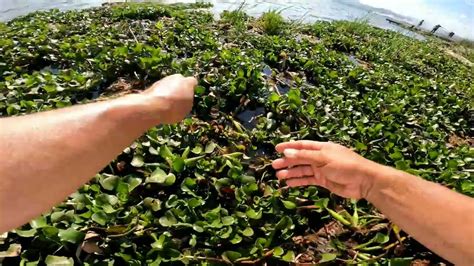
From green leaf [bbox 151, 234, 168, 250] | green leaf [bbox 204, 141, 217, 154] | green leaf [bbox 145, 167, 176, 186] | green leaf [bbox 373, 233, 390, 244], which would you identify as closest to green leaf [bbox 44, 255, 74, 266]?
green leaf [bbox 151, 234, 168, 250]

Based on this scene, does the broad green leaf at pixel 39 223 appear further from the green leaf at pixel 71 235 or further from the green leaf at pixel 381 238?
the green leaf at pixel 381 238

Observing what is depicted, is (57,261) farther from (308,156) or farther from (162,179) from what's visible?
(308,156)

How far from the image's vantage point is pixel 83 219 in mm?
1780

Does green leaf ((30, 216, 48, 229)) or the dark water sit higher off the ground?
green leaf ((30, 216, 48, 229))

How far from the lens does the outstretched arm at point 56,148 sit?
94cm

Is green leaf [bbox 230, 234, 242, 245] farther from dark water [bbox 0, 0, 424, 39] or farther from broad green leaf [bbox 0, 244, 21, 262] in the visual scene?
dark water [bbox 0, 0, 424, 39]

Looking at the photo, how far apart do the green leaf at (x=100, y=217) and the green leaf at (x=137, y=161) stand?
42cm

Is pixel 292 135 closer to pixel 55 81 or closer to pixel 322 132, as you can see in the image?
pixel 322 132

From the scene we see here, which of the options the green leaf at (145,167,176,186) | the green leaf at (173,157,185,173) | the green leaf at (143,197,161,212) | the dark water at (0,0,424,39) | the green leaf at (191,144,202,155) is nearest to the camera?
the green leaf at (143,197,161,212)

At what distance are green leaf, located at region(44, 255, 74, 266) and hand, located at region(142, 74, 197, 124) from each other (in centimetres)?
69

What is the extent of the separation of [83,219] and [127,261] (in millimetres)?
286

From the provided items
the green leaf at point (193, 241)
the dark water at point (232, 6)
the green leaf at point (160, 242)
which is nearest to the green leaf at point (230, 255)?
the green leaf at point (193, 241)

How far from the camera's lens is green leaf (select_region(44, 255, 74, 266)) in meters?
1.57

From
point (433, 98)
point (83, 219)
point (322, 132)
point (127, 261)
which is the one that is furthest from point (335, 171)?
point (433, 98)
